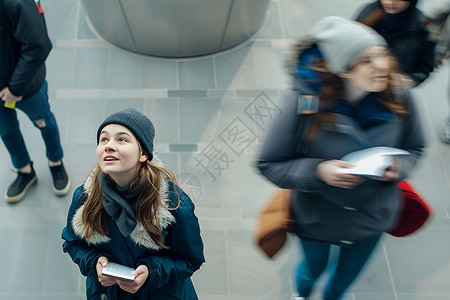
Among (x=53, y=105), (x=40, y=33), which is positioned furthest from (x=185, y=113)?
(x=40, y=33)

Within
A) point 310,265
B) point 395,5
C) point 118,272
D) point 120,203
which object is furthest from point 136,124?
point 395,5

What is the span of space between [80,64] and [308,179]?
2.91m

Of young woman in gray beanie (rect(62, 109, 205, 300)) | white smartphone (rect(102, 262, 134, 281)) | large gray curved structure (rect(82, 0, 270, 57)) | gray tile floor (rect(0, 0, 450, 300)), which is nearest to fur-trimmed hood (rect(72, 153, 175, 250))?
young woman in gray beanie (rect(62, 109, 205, 300))

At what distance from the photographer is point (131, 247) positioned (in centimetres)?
181

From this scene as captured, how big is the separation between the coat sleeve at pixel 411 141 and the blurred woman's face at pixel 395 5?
0.73m

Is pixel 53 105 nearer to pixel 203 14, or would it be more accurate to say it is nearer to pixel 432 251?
pixel 203 14

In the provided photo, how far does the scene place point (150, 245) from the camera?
1786 mm

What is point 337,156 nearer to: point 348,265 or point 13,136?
point 348,265

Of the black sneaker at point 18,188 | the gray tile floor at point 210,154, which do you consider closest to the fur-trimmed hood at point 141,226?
the gray tile floor at point 210,154

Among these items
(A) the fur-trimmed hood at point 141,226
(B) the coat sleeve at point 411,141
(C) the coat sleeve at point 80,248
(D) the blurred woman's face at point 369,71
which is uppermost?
(D) the blurred woman's face at point 369,71

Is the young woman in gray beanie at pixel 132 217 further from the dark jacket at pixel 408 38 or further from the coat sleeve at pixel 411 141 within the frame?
the dark jacket at pixel 408 38

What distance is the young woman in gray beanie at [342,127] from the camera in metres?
1.70

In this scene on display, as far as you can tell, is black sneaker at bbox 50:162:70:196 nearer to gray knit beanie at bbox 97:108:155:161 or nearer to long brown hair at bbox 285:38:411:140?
gray knit beanie at bbox 97:108:155:161

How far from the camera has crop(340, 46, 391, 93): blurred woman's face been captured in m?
1.69
